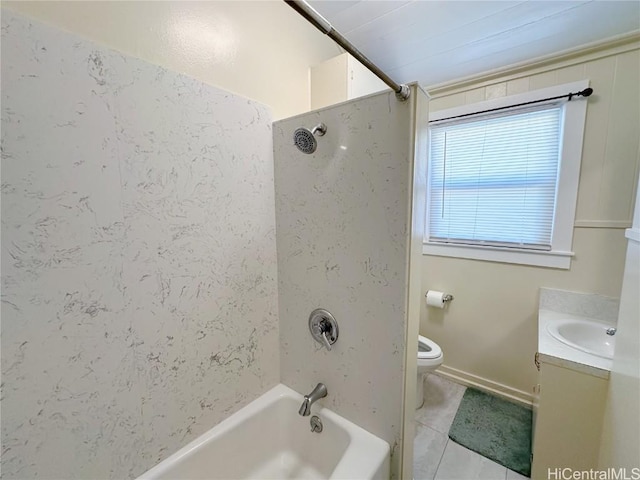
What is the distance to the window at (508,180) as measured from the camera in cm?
167

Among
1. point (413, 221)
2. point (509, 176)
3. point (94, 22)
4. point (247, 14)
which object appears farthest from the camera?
point (509, 176)

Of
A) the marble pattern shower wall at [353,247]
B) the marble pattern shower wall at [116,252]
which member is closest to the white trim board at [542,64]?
the marble pattern shower wall at [353,247]

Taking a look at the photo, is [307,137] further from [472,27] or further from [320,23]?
[472,27]

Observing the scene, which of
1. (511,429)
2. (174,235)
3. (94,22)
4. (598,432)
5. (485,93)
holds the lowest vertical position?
(511,429)

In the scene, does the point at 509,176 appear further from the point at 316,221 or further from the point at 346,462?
the point at 346,462

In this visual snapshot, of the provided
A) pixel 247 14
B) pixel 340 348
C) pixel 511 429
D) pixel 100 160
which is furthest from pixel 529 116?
pixel 100 160

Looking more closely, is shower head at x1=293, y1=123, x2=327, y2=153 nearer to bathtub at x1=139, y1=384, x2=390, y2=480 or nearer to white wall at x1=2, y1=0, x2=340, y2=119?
white wall at x1=2, y1=0, x2=340, y2=119

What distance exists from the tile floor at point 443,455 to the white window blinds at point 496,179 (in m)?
1.26

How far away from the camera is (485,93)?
1896 millimetres

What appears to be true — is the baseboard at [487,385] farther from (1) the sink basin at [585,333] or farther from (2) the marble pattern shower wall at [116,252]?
(2) the marble pattern shower wall at [116,252]

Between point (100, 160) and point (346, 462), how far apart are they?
1328mm

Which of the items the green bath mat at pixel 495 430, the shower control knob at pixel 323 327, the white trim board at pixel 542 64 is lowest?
the green bath mat at pixel 495 430

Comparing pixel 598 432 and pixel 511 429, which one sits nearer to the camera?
pixel 598 432

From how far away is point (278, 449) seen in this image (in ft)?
4.26
